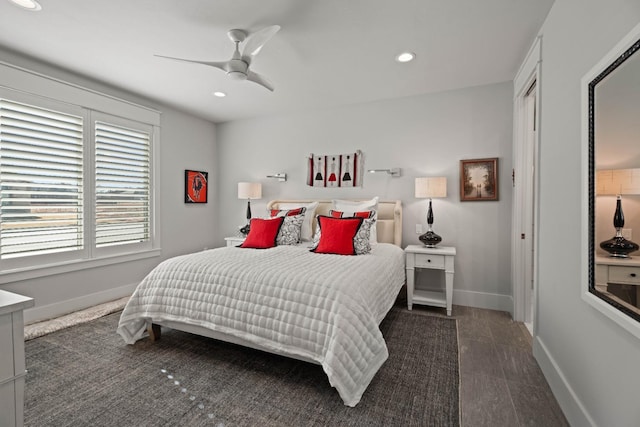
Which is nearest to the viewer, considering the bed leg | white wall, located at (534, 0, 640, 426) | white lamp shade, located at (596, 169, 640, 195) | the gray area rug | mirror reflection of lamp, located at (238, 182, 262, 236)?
white lamp shade, located at (596, 169, 640, 195)

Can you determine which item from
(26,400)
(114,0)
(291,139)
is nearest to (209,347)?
(26,400)

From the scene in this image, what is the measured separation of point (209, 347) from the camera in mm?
2463

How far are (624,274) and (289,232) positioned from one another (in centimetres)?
277

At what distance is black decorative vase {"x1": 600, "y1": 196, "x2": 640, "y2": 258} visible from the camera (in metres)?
1.14

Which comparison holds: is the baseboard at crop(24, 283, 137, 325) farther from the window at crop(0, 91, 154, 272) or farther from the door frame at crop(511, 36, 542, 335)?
the door frame at crop(511, 36, 542, 335)

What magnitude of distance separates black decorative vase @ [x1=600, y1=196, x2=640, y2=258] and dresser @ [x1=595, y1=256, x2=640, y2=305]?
24 mm

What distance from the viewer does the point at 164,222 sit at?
427 cm

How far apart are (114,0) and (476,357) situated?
3.73 m

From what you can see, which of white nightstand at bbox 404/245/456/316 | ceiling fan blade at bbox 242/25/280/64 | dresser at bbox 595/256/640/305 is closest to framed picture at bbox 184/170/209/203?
ceiling fan blade at bbox 242/25/280/64

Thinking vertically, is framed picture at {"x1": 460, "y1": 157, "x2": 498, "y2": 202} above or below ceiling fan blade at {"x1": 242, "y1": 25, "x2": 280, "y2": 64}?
below

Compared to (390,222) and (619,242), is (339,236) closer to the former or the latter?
(390,222)

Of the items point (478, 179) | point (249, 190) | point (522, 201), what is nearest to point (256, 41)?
point (249, 190)

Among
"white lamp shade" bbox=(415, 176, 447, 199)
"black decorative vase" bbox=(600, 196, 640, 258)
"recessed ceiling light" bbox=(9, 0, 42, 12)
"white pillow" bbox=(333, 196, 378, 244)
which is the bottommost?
"black decorative vase" bbox=(600, 196, 640, 258)

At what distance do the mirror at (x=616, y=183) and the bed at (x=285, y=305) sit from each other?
1.18 metres
